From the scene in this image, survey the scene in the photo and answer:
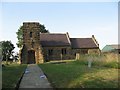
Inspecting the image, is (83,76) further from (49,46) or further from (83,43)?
(83,43)

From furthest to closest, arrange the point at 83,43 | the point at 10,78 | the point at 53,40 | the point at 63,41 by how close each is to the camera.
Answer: the point at 83,43 → the point at 53,40 → the point at 63,41 → the point at 10,78

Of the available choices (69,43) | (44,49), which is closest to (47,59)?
(44,49)

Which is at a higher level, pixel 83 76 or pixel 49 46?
pixel 49 46

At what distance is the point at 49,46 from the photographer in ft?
208

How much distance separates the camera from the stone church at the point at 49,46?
2344 inches

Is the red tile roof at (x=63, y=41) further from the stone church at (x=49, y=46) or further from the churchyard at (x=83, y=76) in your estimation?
the churchyard at (x=83, y=76)

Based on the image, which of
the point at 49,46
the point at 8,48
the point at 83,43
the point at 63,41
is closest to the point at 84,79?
the point at 49,46

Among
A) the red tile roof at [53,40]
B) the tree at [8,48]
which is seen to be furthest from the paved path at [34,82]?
the tree at [8,48]

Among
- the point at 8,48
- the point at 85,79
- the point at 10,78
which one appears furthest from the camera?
the point at 8,48

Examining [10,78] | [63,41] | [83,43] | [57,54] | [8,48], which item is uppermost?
[63,41]

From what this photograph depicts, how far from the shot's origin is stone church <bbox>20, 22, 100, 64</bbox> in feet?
195

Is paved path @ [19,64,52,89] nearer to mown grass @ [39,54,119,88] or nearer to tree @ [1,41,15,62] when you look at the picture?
mown grass @ [39,54,119,88]

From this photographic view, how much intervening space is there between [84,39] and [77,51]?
5.44 m

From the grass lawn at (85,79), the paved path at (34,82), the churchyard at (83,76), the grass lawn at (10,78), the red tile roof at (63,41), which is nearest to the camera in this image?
the grass lawn at (85,79)
